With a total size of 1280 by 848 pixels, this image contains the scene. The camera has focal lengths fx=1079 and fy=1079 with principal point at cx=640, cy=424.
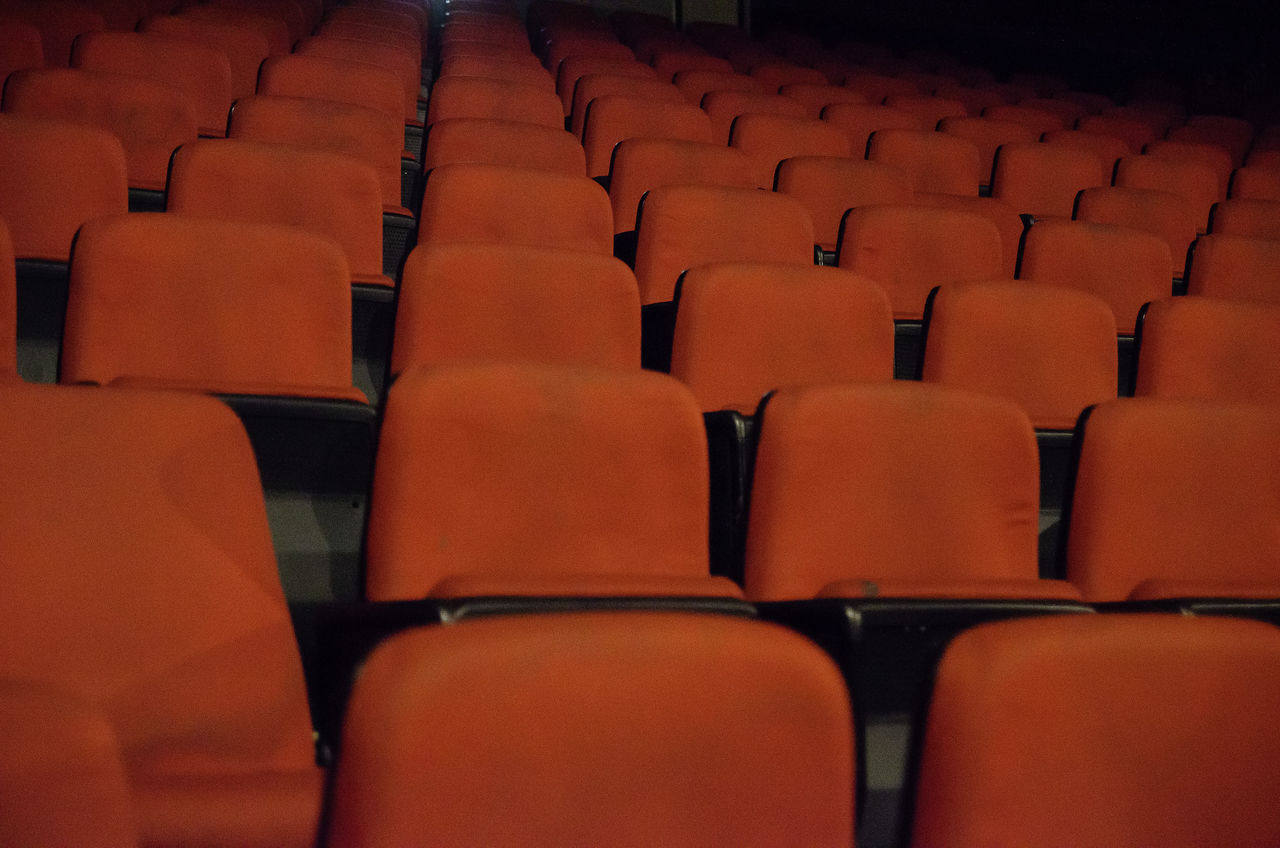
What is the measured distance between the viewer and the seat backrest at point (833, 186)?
101cm

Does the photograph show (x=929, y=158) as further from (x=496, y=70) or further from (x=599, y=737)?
(x=599, y=737)

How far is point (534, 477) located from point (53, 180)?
0.44m

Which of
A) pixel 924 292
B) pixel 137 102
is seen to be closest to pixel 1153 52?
pixel 924 292

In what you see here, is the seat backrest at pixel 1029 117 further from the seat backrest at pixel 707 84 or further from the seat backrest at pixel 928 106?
the seat backrest at pixel 707 84

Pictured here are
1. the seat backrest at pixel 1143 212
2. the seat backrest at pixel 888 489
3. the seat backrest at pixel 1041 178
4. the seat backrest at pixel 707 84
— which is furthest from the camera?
the seat backrest at pixel 707 84

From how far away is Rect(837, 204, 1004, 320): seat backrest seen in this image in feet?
2.78

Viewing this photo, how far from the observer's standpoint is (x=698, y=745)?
24 cm

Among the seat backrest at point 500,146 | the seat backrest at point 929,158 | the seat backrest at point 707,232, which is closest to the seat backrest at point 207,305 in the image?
the seat backrest at point 707,232

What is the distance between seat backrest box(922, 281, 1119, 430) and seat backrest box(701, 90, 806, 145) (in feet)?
2.25

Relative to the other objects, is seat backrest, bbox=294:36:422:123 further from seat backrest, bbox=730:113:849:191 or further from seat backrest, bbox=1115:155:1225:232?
seat backrest, bbox=1115:155:1225:232

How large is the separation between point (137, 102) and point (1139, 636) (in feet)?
2.85

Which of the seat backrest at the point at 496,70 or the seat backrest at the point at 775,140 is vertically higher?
the seat backrest at the point at 496,70

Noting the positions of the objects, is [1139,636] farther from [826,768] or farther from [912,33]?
[912,33]

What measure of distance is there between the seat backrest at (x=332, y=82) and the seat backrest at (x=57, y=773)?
938 mm
